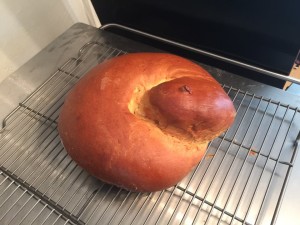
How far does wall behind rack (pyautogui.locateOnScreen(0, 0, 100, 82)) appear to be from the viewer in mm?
1086

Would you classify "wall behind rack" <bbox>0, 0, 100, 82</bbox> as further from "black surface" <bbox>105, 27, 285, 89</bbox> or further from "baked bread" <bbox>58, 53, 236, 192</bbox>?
"baked bread" <bbox>58, 53, 236, 192</bbox>

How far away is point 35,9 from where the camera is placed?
1.17 meters

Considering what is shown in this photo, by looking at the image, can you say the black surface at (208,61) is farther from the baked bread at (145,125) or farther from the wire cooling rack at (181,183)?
the baked bread at (145,125)

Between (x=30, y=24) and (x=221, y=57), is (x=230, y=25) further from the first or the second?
(x=30, y=24)

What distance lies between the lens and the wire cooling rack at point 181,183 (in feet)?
2.31

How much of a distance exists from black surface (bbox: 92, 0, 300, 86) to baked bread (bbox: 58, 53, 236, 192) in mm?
223

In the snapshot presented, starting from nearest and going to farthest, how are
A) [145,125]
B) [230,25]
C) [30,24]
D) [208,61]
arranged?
[145,125] → [230,25] → [208,61] → [30,24]

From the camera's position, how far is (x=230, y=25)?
0.86m

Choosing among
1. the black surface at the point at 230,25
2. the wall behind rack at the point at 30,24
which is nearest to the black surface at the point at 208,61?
the black surface at the point at 230,25

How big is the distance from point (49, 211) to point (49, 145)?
0.62 feet

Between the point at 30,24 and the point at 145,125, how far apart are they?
A: 0.75 meters

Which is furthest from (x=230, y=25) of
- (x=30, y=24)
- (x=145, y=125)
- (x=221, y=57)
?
(x=30, y=24)

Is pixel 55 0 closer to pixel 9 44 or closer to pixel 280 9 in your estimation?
pixel 9 44

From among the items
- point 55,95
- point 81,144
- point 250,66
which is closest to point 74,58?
point 55,95
